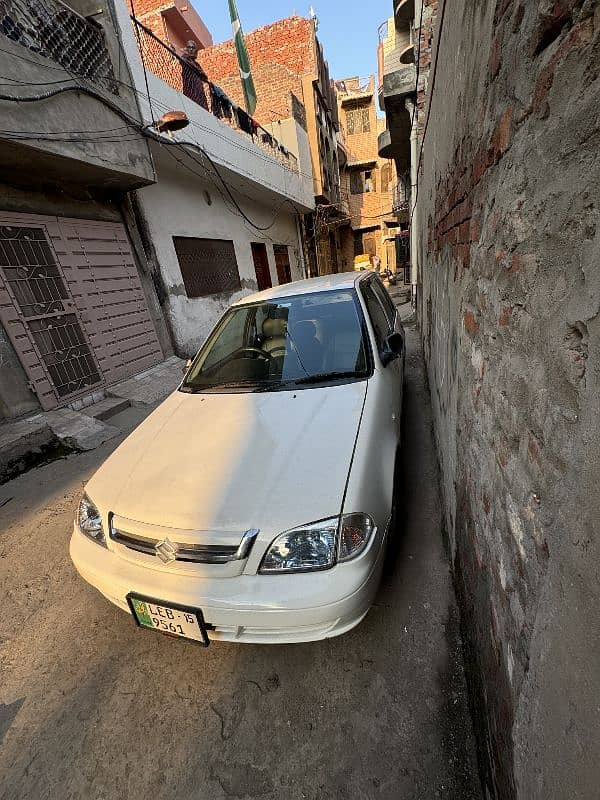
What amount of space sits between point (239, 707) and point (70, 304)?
17.7 feet

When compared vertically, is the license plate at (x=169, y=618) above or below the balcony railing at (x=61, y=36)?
below

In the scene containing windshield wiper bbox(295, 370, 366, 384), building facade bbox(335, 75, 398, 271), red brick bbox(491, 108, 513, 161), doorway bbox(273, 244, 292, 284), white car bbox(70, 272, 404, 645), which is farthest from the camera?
building facade bbox(335, 75, 398, 271)

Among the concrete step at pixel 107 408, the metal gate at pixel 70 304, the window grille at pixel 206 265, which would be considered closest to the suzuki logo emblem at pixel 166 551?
the concrete step at pixel 107 408

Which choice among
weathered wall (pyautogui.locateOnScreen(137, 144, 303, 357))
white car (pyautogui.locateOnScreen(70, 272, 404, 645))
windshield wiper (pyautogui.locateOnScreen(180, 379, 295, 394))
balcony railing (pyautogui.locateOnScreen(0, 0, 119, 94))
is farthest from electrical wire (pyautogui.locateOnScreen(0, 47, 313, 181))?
white car (pyautogui.locateOnScreen(70, 272, 404, 645))

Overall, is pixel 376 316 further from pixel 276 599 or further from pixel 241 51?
pixel 241 51

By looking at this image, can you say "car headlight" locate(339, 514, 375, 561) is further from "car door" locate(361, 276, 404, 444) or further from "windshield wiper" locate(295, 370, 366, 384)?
Result: "windshield wiper" locate(295, 370, 366, 384)

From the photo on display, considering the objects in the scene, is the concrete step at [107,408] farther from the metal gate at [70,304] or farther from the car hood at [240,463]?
the car hood at [240,463]

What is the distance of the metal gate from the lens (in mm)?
4449

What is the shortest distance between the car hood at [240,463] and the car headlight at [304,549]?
5 cm

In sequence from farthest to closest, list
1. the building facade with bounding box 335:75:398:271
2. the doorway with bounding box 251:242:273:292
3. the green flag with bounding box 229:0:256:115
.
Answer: the building facade with bounding box 335:75:398:271
the doorway with bounding box 251:242:273:292
the green flag with bounding box 229:0:256:115

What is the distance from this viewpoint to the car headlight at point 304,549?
1472 mm

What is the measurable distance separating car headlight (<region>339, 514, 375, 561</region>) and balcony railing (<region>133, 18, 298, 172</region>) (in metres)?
7.81

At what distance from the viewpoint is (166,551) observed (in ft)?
5.11

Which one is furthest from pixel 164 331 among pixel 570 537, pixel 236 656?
pixel 570 537
